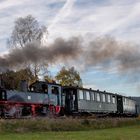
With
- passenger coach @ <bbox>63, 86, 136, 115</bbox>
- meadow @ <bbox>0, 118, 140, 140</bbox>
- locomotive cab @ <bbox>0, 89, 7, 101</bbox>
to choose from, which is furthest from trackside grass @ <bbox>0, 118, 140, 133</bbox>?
passenger coach @ <bbox>63, 86, 136, 115</bbox>

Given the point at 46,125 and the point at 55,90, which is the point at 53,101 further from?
the point at 46,125

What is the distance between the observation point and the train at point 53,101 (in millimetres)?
34406

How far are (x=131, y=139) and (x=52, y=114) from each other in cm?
1833

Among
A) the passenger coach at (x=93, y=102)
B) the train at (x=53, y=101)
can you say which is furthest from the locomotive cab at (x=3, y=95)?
the passenger coach at (x=93, y=102)

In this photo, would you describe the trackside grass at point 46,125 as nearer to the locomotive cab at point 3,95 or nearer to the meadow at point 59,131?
the meadow at point 59,131

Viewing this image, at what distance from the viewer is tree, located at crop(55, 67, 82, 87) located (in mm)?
80613

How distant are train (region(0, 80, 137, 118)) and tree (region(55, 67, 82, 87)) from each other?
2336 cm

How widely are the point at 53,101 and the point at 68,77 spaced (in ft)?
137

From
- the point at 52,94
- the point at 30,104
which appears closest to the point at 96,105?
the point at 52,94

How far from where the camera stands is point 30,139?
2227 cm

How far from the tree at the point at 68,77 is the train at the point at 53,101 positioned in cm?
2336

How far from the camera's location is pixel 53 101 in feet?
134

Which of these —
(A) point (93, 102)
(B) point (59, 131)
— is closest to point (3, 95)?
(B) point (59, 131)

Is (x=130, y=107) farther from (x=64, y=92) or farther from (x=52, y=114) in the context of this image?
(x=52, y=114)
